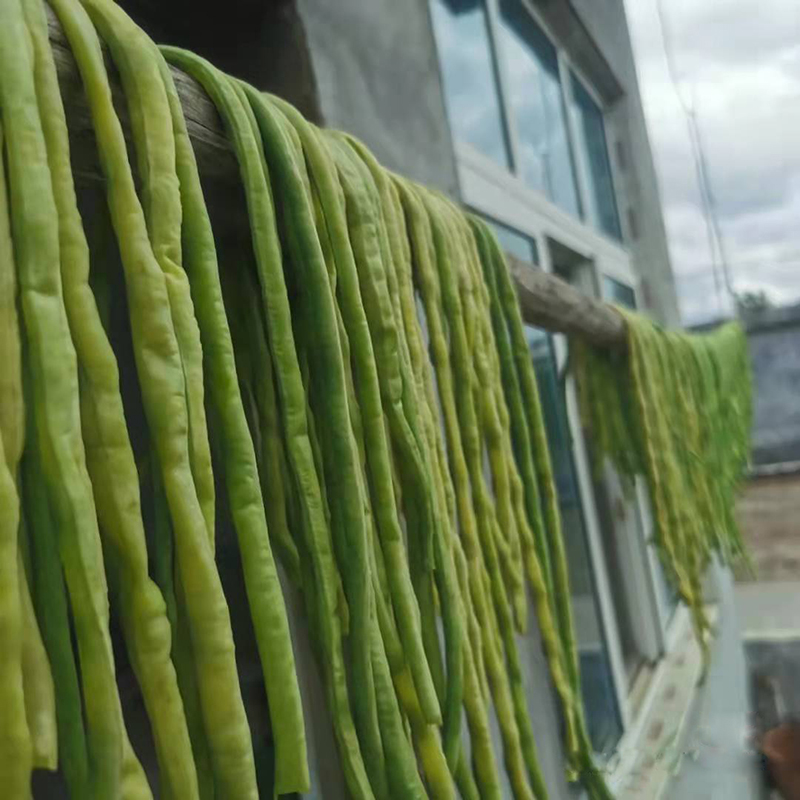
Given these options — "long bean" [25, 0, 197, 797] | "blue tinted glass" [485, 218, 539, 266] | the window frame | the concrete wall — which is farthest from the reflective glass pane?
"long bean" [25, 0, 197, 797]

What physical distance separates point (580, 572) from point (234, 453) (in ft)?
5.64

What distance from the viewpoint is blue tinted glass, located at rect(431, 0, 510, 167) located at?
1.62 metres

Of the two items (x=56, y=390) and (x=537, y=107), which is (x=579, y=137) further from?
(x=56, y=390)

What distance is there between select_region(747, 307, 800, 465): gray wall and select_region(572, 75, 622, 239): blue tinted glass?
172 inches

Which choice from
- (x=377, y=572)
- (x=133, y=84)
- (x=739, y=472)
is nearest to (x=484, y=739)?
(x=377, y=572)

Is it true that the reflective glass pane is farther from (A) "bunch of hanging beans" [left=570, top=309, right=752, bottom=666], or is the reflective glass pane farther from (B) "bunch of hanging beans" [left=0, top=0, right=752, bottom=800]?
(B) "bunch of hanging beans" [left=0, top=0, right=752, bottom=800]

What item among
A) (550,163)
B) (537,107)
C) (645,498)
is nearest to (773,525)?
(645,498)

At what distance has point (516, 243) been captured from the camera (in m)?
1.85

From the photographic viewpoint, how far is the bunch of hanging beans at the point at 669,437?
52.2 inches

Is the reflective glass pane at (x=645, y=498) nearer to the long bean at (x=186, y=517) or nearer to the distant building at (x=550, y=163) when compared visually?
the distant building at (x=550, y=163)

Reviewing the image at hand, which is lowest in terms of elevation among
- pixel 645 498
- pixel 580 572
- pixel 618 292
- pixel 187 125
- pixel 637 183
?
pixel 580 572

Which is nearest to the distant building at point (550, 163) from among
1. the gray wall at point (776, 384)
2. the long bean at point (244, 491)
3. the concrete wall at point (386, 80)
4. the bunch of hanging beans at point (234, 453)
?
the concrete wall at point (386, 80)

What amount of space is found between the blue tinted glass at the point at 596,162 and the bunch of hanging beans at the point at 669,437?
49.6 inches

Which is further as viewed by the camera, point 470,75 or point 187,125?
point 470,75
